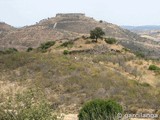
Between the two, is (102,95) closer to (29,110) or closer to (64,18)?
(29,110)

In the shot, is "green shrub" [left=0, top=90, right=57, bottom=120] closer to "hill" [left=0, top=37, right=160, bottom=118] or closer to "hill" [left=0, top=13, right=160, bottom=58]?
"hill" [left=0, top=37, right=160, bottom=118]

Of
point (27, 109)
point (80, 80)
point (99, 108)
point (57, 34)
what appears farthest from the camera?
point (57, 34)

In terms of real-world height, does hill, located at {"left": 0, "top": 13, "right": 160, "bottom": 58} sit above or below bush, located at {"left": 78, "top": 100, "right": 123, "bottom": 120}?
below

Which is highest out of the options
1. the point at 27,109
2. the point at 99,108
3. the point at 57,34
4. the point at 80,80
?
the point at 27,109

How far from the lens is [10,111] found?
36.4ft

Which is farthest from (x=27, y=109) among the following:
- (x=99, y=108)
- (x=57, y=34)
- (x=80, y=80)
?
(x=57, y=34)

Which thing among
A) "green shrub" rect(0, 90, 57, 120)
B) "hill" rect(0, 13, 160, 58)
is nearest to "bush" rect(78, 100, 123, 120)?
"green shrub" rect(0, 90, 57, 120)

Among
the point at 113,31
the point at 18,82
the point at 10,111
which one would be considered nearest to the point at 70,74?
the point at 18,82

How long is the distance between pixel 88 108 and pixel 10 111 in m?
6.24

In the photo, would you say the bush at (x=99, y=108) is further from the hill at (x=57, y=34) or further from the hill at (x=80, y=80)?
the hill at (x=57, y=34)

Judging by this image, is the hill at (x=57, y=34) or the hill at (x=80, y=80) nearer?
the hill at (x=80, y=80)

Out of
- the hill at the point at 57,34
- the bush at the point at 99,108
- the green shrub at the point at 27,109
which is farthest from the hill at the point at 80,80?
the hill at the point at 57,34

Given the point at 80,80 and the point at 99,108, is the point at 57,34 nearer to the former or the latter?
the point at 80,80

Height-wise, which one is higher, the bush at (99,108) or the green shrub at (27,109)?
the green shrub at (27,109)
